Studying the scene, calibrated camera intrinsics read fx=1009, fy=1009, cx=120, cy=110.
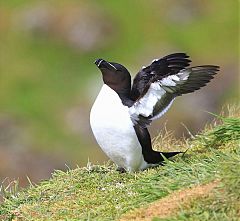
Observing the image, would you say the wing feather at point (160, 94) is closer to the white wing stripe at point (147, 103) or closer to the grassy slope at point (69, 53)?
the white wing stripe at point (147, 103)

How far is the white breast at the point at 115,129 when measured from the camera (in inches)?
365

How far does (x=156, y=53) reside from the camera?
2598 centimetres

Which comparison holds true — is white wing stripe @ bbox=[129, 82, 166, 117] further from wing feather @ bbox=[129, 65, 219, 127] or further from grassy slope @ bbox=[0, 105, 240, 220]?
grassy slope @ bbox=[0, 105, 240, 220]

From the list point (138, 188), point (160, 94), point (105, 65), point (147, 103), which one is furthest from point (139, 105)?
point (138, 188)

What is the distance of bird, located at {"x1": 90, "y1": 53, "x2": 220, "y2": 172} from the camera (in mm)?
9258

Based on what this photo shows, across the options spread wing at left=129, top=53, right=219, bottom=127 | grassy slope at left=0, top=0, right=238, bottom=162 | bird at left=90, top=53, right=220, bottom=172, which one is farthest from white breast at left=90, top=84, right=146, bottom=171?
grassy slope at left=0, top=0, right=238, bottom=162

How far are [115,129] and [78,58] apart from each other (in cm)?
1779

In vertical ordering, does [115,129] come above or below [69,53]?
below

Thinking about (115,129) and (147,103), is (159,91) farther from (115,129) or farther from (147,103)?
(115,129)

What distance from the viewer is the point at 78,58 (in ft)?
88.4

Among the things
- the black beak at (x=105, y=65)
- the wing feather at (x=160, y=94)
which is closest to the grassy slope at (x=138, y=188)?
the wing feather at (x=160, y=94)

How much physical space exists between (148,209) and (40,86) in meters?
17.3

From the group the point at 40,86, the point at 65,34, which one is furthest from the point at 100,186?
the point at 65,34

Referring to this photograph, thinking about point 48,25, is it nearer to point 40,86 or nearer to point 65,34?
point 65,34
